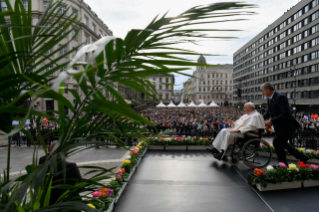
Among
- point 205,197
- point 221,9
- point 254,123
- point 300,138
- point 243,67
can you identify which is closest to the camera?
point 221,9

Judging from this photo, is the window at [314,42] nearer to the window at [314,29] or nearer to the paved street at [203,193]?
the window at [314,29]

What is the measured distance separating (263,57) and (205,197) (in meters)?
86.4

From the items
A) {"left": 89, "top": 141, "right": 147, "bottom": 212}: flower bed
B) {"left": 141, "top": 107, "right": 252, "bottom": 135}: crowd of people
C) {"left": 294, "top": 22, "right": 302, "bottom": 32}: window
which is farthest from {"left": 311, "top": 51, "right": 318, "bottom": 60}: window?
{"left": 89, "top": 141, "right": 147, "bottom": 212}: flower bed

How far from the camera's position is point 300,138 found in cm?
1155

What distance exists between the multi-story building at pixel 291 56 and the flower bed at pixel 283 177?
3162 cm

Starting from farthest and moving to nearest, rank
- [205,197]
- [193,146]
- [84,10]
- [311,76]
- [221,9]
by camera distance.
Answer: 1. [311,76]
2. [84,10]
3. [193,146]
4. [205,197]
5. [221,9]

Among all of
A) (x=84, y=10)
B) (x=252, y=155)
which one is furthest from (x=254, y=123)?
(x=84, y=10)

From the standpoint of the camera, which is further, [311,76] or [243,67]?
[243,67]

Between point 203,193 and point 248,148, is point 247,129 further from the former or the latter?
point 203,193

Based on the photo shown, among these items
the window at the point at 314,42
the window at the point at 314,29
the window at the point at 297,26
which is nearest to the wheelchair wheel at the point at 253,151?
the window at the point at 314,42

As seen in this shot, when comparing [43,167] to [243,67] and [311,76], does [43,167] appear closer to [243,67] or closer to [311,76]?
[311,76]

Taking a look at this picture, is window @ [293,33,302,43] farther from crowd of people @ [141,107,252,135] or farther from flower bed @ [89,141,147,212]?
flower bed @ [89,141,147,212]

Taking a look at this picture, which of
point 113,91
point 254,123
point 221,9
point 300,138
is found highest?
point 221,9

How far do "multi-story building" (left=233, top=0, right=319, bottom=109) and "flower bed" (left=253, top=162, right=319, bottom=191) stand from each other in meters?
31.6
